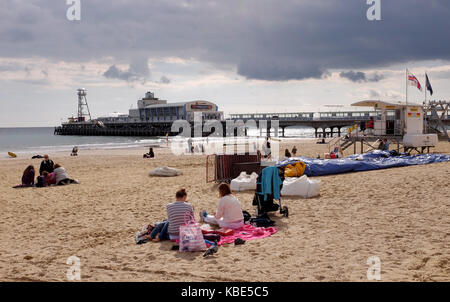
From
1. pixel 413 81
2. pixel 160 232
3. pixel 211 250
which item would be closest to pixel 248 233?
pixel 211 250

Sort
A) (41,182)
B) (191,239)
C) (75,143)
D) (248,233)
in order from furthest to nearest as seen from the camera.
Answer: (75,143), (41,182), (248,233), (191,239)

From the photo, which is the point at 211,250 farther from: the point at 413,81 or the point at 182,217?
the point at 413,81

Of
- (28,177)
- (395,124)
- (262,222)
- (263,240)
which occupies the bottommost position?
(263,240)

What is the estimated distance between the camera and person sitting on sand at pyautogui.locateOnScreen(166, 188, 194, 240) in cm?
562

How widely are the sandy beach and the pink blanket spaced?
0.60ft

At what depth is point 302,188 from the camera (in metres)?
8.85

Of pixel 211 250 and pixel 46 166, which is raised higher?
pixel 46 166

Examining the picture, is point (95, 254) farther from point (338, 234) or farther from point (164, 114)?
point (164, 114)

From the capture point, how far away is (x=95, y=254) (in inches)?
209

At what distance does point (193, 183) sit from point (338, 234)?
21.8 ft

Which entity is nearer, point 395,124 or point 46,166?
point 46,166

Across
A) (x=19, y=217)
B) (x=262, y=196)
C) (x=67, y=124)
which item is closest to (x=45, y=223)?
(x=19, y=217)

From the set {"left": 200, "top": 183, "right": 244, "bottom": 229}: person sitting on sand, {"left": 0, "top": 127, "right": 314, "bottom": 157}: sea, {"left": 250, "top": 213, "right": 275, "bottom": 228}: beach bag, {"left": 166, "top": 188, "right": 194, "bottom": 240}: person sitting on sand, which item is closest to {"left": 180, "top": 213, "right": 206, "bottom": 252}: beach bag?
{"left": 166, "top": 188, "right": 194, "bottom": 240}: person sitting on sand

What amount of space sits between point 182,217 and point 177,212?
0.35ft
